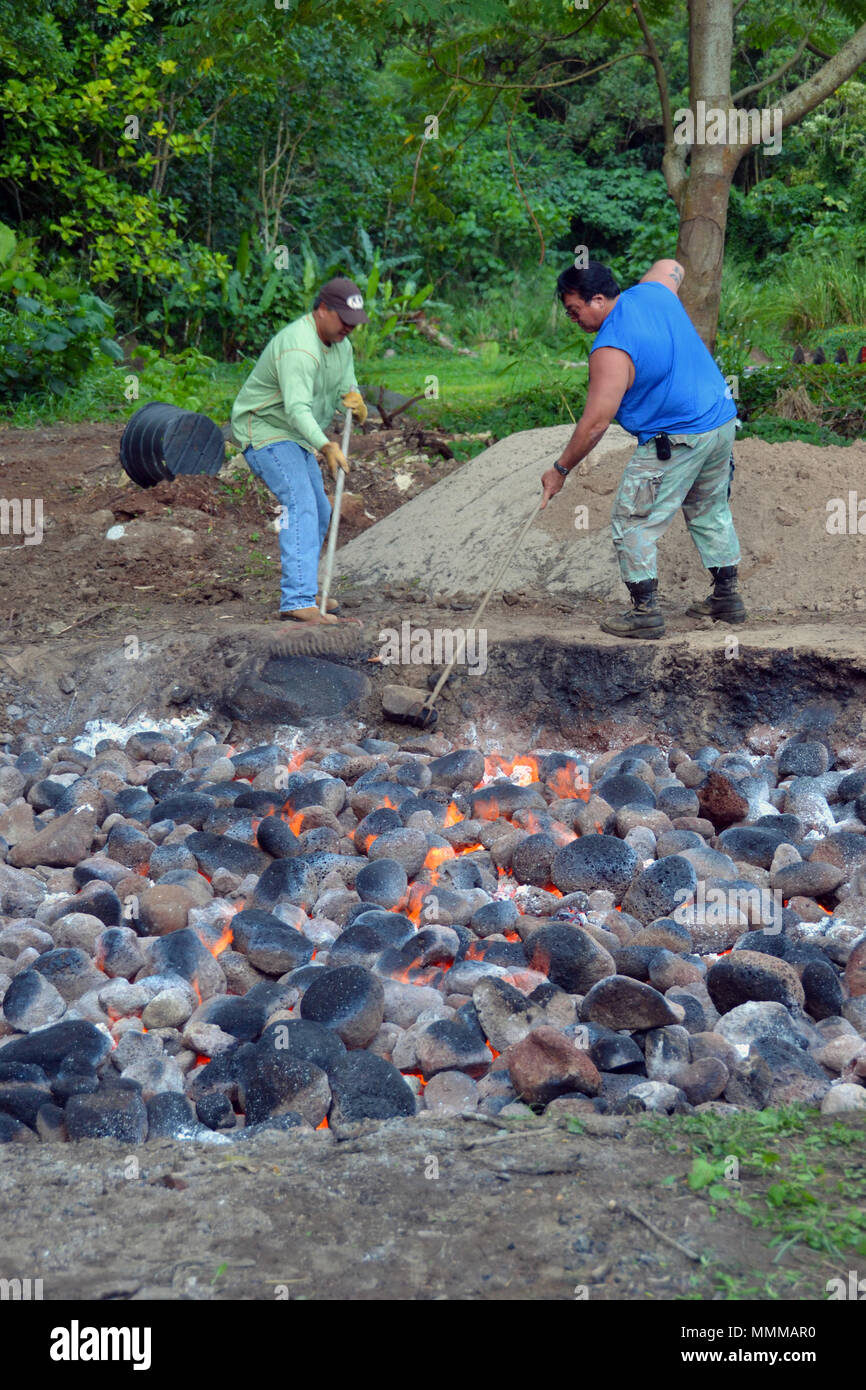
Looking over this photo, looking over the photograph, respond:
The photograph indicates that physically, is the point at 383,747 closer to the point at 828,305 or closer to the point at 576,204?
the point at 828,305

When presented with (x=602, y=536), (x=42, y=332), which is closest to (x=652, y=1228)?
(x=602, y=536)

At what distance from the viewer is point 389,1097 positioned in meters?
2.64

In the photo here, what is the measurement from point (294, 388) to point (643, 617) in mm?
1854

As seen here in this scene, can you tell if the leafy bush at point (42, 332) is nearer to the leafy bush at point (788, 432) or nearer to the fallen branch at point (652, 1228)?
the leafy bush at point (788, 432)

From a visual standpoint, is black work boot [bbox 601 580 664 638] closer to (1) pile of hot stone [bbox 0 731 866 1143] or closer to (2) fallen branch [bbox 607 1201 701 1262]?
(1) pile of hot stone [bbox 0 731 866 1143]

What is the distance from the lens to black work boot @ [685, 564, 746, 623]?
17.2ft

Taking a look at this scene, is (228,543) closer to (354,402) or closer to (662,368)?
(354,402)

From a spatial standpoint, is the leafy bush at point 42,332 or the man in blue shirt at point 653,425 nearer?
the man in blue shirt at point 653,425

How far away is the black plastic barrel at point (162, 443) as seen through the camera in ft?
25.3

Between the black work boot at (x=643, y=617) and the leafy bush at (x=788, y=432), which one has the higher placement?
the leafy bush at (x=788, y=432)

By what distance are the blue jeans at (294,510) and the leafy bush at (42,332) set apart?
557 cm

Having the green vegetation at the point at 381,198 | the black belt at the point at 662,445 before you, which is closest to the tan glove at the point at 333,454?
the black belt at the point at 662,445

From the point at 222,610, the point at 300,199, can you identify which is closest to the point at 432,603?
the point at 222,610

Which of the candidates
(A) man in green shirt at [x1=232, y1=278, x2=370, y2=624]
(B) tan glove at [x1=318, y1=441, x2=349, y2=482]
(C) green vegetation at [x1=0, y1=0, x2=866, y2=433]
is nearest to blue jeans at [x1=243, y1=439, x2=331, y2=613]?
(A) man in green shirt at [x1=232, y1=278, x2=370, y2=624]
